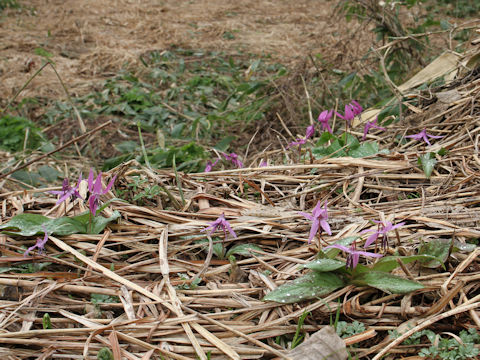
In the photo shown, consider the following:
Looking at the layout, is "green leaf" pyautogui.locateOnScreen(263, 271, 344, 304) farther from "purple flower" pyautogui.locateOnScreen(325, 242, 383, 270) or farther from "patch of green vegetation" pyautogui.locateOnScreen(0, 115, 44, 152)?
"patch of green vegetation" pyautogui.locateOnScreen(0, 115, 44, 152)

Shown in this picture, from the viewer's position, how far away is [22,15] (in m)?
6.41

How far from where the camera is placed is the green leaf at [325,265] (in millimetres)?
1123

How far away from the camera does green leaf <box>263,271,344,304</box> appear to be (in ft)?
3.63

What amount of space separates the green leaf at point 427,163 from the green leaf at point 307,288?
62cm

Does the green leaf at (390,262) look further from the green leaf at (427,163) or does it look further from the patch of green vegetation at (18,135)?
the patch of green vegetation at (18,135)

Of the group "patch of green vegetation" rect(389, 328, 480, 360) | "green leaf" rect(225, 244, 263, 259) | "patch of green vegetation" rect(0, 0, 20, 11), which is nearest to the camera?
"patch of green vegetation" rect(389, 328, 480, 360)

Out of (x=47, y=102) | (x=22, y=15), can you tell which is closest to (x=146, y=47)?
(x=47, y=102)

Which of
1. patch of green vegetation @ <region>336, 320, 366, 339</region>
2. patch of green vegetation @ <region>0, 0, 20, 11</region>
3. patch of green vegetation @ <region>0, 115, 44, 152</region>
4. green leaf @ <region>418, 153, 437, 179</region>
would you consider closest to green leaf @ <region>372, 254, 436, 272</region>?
patch of green vegetation @ <region>336, 320, 366, 339</region>

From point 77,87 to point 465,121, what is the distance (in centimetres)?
349

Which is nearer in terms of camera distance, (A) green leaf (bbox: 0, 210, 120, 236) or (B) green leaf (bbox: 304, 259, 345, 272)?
(B) green leaf (bbox: 304, 259, 345, 272)

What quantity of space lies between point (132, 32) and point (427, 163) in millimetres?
5046

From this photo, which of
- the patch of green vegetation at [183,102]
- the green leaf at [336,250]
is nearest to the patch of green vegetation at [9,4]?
the patch of green vegetation at [183,102]

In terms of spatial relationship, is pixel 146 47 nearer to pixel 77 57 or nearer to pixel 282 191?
pixel 77 57

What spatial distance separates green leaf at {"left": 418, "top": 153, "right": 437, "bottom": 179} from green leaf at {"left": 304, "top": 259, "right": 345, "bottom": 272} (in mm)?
616
